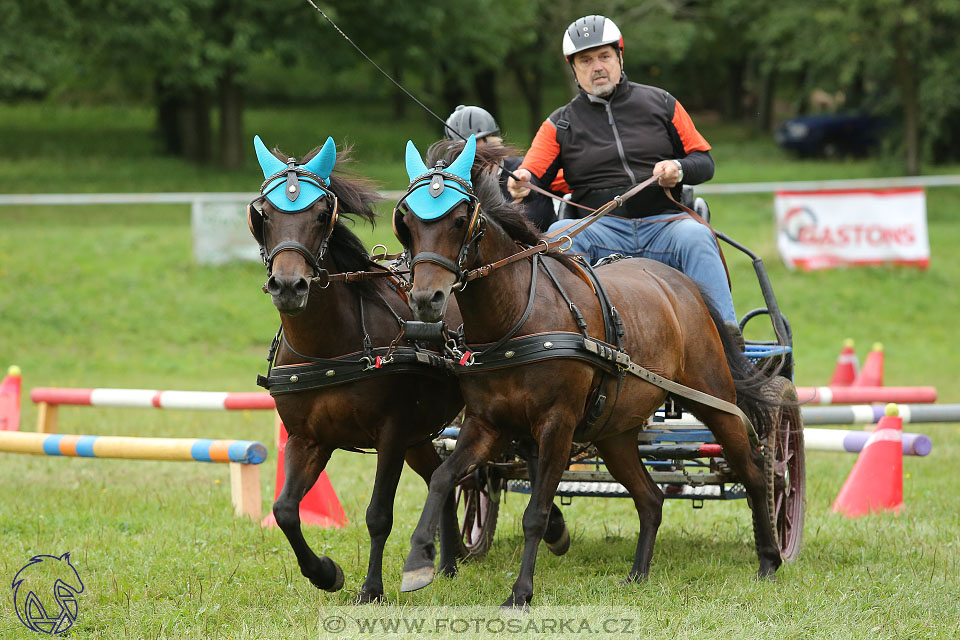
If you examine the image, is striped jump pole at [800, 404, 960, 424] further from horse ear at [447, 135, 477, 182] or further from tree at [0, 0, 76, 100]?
tree at [0, 0, 76, 100]

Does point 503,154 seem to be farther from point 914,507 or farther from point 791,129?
point 791,129

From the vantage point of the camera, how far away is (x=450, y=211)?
471 cm

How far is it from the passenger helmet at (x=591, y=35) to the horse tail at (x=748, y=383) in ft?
5.01

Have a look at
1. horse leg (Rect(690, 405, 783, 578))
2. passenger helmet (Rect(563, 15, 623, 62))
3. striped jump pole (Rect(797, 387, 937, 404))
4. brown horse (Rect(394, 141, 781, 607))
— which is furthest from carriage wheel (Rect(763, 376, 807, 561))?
striped jump pole (Rect(797, 387, 937, 404))

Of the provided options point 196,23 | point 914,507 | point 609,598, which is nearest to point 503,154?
point 609,598

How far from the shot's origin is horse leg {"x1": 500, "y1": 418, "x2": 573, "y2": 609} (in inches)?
198

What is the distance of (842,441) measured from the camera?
25.4 ft

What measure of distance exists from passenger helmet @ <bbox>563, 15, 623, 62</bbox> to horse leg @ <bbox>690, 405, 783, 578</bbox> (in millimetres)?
2044

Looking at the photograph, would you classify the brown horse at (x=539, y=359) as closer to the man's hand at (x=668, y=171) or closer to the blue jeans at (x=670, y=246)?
the blue jeans at (x=670, y=246)

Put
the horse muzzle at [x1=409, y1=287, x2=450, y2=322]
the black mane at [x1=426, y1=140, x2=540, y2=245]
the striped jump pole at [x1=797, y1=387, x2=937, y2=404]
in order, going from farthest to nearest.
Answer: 1. the striped jump pole at [x1=797, y1=387, x2=937, y2=404]
2. the black mane at [x1=426, y1=140, x2=540, y2=245]
3. the horse muzzle at [x1=409, y1=287, x2=450, y2=322]

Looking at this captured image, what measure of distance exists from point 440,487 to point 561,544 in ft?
6.28

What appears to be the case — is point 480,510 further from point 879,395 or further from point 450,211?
point 879,395

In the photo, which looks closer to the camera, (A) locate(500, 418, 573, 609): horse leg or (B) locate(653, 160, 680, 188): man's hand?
(A) locate(500, 418, 573, 609): horse leg

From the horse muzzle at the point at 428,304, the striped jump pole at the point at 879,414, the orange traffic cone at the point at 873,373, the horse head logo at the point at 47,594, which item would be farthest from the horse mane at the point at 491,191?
the orange traffic cone at the point at 873,373
